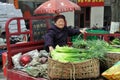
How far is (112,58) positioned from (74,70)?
1.60 ft

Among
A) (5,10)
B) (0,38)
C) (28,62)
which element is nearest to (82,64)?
(28,62)

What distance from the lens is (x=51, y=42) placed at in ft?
14.8

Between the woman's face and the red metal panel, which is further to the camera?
the woman's face

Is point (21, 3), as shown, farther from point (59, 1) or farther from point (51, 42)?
point (51, 42)

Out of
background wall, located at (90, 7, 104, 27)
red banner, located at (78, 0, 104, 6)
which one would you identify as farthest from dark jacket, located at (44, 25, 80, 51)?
background wall, located at (90, 7, 104, 27)

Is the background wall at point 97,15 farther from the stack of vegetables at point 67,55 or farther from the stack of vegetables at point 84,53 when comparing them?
the stack of vegetables at point 67,55

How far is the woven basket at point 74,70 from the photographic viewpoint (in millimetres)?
3182

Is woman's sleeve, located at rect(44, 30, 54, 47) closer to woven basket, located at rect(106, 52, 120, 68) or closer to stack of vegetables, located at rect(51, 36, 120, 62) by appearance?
stack of vegetables, located at rect(51, 36, 120, 62)

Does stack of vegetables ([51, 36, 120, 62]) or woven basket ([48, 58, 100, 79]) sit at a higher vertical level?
stack of vegetables ([51, 36, 120, 62])

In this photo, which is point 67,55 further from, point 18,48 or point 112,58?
point 18,48

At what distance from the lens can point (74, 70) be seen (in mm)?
3186

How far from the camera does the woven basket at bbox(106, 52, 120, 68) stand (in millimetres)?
3412

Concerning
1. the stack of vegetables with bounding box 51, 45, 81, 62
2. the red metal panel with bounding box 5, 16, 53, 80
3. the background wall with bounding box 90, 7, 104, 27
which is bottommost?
the background wall with bounding box 90, 7, 104, 27

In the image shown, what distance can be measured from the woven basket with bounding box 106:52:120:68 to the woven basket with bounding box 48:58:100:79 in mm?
235
